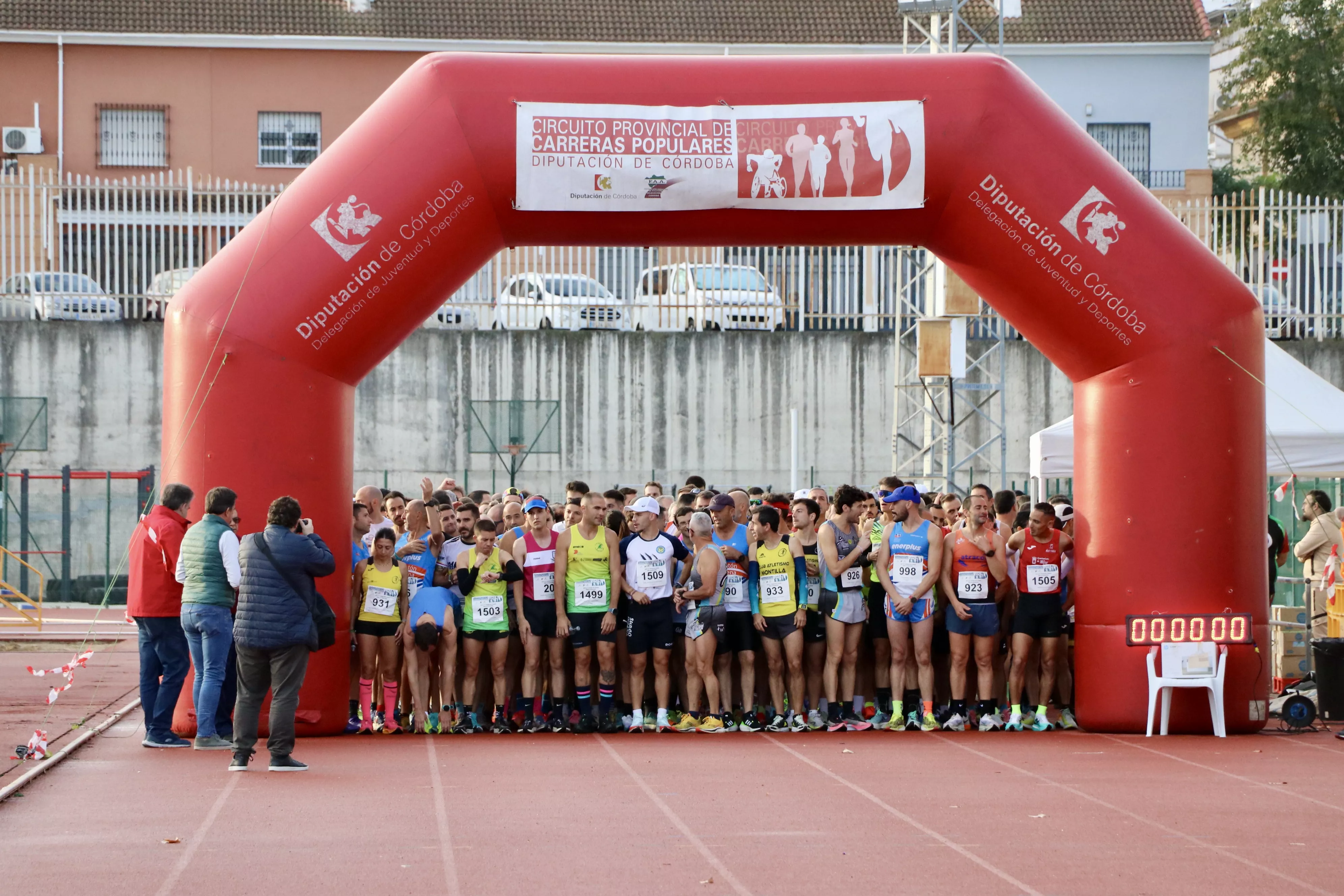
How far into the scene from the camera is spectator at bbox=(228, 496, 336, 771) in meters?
9.63

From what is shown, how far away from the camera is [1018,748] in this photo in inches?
428

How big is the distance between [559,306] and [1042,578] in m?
11.9

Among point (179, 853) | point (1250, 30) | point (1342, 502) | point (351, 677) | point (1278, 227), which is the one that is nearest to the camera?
point (179, 853)

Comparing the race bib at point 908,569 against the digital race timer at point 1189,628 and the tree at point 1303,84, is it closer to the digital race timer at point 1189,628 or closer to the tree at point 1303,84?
the digital race timer at point 1189,628

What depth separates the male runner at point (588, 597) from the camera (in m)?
11.6

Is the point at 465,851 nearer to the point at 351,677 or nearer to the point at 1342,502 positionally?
the point at 351,677

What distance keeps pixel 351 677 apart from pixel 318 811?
11.6 ft

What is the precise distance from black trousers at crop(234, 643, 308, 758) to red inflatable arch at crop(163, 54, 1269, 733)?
1.16 meters

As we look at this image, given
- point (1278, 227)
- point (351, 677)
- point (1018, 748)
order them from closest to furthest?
point (1018, 748), point (351, 677), point (1278, 227)

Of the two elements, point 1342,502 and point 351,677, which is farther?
point 1342,502

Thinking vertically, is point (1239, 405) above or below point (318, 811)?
above

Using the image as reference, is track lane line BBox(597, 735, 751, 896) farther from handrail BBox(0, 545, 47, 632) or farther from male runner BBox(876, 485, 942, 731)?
handrail BBox(0, 545, 47, 632)

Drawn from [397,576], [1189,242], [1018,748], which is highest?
[1189,242]

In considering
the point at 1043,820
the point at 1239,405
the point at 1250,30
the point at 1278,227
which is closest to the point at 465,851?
the point at 1043,820
